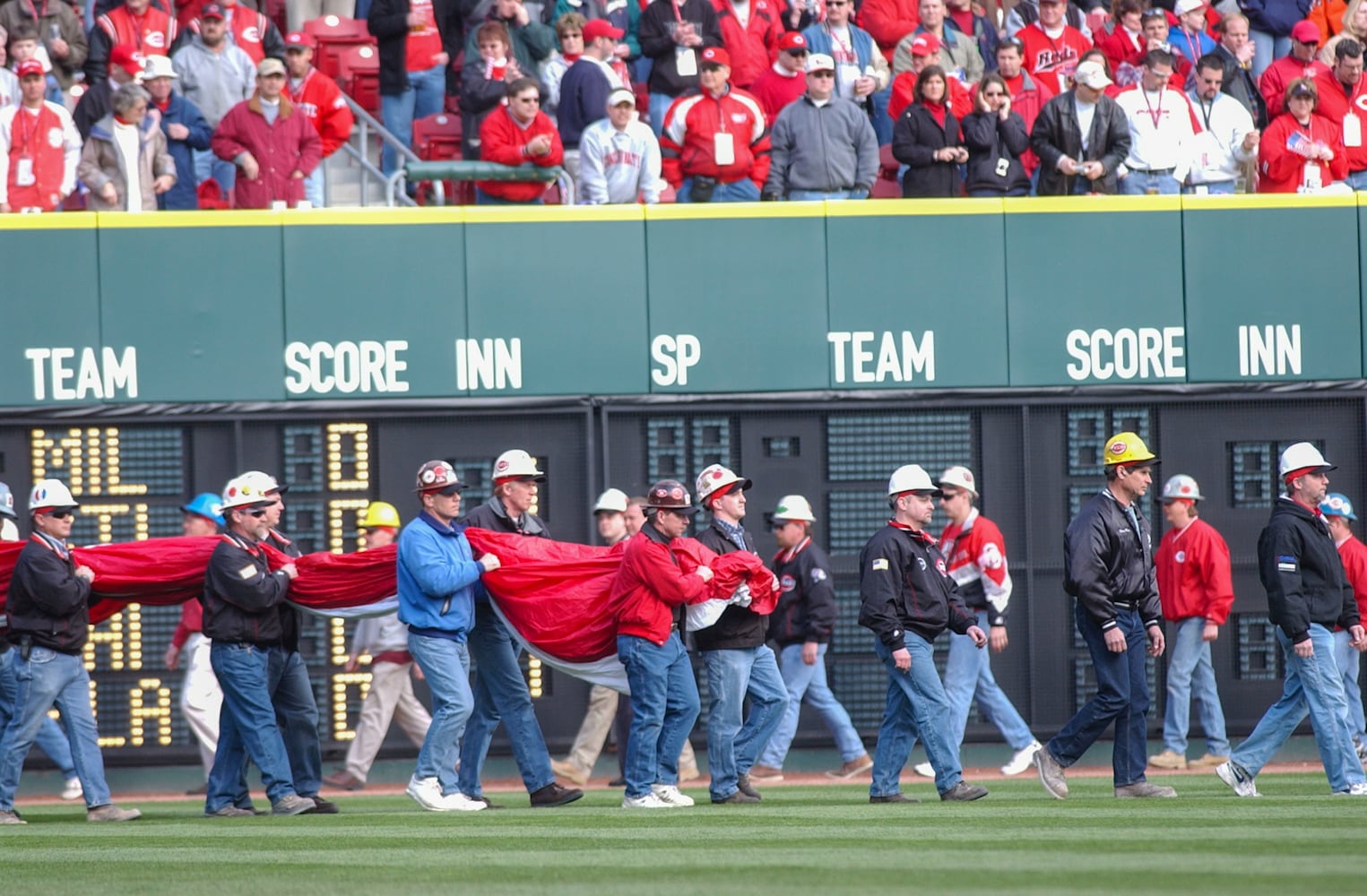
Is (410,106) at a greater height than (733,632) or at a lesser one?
greater

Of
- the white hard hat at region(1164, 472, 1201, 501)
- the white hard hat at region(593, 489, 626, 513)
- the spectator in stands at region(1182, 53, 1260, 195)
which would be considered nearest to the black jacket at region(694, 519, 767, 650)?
the white hard hat at region(593, 489, 626, 513)

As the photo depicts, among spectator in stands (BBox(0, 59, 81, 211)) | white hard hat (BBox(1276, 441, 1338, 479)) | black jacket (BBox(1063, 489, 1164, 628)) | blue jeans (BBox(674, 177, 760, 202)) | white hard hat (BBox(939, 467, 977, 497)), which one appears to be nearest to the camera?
black jacket (BBox(1063, 489, 1164, 628))

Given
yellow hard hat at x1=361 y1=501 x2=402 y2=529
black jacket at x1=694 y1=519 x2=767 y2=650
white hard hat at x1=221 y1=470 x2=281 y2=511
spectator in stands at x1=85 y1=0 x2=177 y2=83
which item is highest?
spectator in stands at x1=85 y1=0 x2=177 y2=83

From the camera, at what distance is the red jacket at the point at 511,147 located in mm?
17172

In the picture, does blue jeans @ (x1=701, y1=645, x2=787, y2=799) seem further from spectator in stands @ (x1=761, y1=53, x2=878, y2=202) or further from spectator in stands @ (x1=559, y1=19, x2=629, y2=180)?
spectator in stands @ (x1=559, y1=19, x2=629, y2=180)

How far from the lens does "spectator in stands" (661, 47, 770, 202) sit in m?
17.4

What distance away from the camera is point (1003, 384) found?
1662cm

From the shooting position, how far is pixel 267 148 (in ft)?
55.0

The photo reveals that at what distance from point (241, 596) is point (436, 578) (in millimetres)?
1225

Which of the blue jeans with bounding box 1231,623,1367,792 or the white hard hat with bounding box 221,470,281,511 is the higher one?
the white hard hat with bounding box 221,470,281,511

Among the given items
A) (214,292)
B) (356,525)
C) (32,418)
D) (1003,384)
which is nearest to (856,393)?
(1003,384)

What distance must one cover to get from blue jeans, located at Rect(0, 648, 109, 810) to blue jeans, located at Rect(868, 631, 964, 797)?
4818 millimetres

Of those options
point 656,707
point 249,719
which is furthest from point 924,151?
point 249,719

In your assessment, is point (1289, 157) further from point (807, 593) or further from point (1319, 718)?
point (1319, 718)
